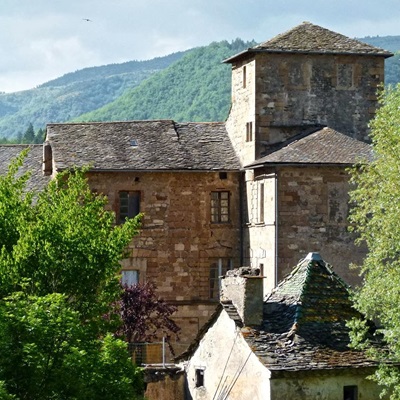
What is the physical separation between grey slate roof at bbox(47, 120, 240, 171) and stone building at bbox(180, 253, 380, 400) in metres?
15.6

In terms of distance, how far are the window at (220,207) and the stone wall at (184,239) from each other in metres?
0.22

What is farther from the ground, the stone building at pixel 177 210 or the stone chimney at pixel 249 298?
the stone building at pixel 177 210

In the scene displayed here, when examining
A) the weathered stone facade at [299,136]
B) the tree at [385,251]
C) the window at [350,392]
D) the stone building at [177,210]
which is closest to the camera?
the tree at [385,251]

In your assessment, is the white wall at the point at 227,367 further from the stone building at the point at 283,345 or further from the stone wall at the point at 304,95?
the stone wall at the point at 304,95

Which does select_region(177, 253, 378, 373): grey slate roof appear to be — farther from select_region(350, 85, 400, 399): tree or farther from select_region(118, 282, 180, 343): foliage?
select_region(118, 282, 180, 343): foliage

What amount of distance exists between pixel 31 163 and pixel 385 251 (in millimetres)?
24900

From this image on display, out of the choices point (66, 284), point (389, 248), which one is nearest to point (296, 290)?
point (389, 248)

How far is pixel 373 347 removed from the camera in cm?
3100

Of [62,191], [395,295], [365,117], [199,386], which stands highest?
[365,117]

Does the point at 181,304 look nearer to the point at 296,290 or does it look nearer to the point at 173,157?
the point at 173,157

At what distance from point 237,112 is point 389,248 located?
1970 centimetres

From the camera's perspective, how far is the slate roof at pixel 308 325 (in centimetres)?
3027

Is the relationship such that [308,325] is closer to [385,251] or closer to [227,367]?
[227,367]

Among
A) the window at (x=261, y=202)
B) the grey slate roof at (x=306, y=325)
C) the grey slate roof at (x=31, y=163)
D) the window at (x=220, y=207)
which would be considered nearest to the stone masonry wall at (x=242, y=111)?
the window at (x=220, y=207)
